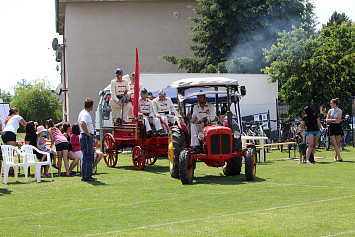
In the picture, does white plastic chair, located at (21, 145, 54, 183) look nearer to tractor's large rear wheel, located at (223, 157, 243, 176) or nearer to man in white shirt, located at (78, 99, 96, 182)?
man in white shirt, located at (78, 99, 96, 182)

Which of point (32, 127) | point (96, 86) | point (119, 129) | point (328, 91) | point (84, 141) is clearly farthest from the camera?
point (96, 86)

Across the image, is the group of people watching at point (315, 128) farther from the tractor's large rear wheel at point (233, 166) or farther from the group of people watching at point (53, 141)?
the group of people watching at point (53, 141)

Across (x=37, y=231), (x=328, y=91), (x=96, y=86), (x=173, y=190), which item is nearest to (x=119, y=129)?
(x=173, y=190)

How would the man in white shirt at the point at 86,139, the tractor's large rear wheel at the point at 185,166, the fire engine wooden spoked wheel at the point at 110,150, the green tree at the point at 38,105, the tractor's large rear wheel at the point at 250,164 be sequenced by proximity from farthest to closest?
the green tree at the point at 38,105 → the fire engine wooden spoked wheel at the point at 110,150 → the man in white shirt at the point at 86,139 → the tractor's large rear wheel at the point at 250,164 → the tractor's large rear wheel at the point at 185,166

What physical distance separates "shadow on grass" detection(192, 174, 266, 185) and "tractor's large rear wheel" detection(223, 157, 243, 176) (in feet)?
0.69

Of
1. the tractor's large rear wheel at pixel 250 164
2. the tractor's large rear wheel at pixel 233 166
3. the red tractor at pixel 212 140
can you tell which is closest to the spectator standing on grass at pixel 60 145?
the red tractor at pixel 212 140

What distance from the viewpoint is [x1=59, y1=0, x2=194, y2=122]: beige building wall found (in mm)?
42281

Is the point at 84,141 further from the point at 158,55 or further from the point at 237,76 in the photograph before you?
the point at 158,55

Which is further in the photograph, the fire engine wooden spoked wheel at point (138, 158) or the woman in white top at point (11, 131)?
the fire engine wooden spoked wheel at point (138, 158)

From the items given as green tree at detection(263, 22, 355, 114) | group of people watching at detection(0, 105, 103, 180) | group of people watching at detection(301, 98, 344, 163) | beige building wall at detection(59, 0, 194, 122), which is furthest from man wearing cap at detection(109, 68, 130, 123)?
beige building wall at detection(59, 0, 194, 122)

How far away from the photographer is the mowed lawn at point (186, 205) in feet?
24.6

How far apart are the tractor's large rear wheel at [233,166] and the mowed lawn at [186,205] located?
9.9 inches

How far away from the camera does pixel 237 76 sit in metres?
28.9

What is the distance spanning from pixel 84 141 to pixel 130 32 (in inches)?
1208
